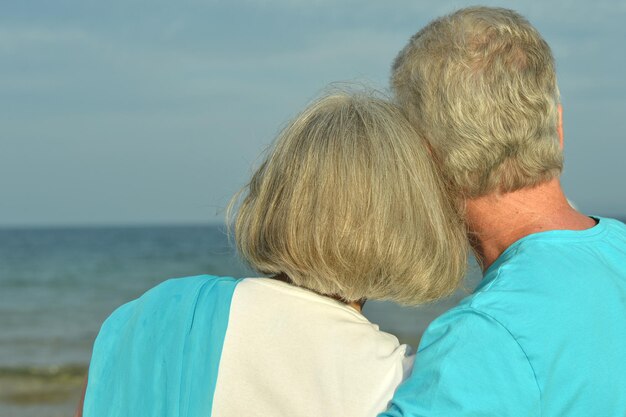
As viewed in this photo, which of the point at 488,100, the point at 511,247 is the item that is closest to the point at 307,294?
the point at 511,247

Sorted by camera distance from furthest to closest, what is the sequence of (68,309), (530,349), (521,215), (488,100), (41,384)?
(68,309) → (41,384) → (521,215) → (488,100) → (530,349)

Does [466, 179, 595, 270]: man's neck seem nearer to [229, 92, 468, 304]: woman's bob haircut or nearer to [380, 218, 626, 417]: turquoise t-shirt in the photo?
[229, 92, 468, 304]: woman's bob haircut

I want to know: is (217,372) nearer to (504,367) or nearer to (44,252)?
(504,367)

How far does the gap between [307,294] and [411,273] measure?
26 cm

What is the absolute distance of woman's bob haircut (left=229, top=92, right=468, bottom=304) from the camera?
2053mm

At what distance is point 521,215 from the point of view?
212 centimetres

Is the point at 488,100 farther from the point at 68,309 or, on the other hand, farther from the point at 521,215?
the point at 68,309

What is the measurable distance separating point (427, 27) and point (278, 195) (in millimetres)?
577

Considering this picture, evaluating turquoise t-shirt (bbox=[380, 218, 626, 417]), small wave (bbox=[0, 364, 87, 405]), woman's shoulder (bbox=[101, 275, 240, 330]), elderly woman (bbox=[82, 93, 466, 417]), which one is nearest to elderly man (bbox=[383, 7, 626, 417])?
turquoise t-shirt (bbox=[380, 218, 626, 417])

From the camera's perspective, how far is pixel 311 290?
83.7 inches

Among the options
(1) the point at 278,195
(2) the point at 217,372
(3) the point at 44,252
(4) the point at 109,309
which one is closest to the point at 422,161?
(1) the point at 278,195

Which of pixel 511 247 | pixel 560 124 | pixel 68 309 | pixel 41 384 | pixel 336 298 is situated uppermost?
pixel 560 124

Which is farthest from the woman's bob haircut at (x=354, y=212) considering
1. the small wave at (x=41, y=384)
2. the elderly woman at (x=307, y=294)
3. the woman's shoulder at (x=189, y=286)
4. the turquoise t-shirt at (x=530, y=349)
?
the small wave at (x=41, y=384)

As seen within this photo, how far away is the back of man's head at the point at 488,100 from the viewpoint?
6.63 ft
